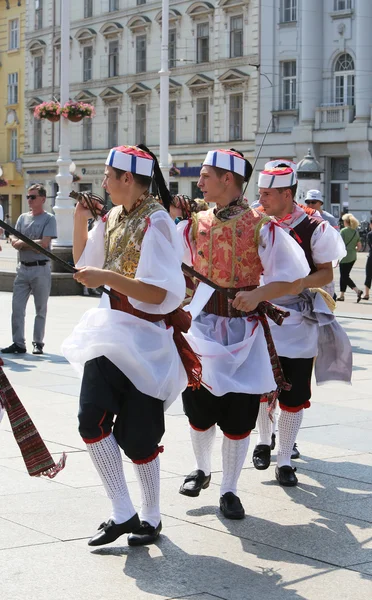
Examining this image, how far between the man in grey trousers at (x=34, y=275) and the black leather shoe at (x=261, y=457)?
18.5ft

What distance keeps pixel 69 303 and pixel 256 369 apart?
12682 millimetres

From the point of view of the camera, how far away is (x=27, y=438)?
480 cm

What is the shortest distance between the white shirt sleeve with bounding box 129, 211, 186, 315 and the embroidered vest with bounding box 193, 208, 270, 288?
0.77 m

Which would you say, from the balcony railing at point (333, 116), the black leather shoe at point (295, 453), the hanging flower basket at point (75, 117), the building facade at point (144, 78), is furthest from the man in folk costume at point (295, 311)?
the balcony railing at point (333, 116)

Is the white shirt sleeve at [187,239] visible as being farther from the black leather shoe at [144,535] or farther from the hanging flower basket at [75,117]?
the hanging flower basket at [75,117]

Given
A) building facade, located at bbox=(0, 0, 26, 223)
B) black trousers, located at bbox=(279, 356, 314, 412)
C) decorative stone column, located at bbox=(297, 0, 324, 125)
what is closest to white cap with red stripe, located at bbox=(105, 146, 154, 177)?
black trousers, located at bbox=(279, 356, 314, 412)

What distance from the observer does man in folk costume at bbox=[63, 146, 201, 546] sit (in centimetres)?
481

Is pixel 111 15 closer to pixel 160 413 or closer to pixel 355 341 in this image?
pixel 355 341

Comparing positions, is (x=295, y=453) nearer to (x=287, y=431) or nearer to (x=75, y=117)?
(x=287, y=431)

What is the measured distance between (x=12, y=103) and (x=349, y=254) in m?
42.5

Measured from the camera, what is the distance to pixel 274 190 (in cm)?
655

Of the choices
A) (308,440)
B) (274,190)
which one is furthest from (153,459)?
(308,440)

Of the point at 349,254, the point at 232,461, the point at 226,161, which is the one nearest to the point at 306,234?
the point at 226,161

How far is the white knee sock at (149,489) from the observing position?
195 inches
